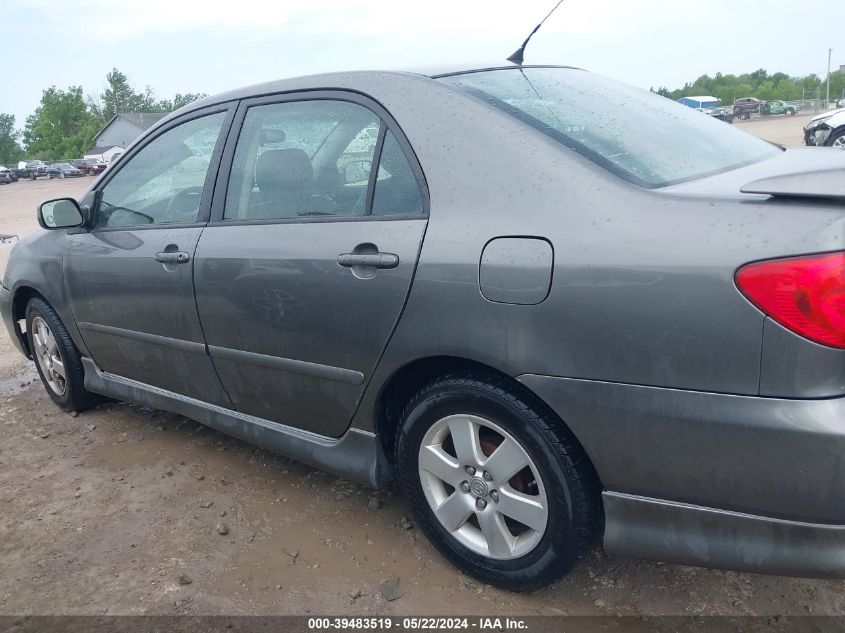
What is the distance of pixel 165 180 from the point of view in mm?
3344

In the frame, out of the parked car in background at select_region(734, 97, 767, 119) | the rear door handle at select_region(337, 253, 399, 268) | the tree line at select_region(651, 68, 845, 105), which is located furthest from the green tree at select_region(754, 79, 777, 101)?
the rear door handle at select_region(337, 253, 399, 268)

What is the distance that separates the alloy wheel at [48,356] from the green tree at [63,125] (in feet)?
299

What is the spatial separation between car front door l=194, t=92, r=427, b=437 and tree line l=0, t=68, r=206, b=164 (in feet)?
294

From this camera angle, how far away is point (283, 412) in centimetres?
284

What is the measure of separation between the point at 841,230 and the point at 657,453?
685mm

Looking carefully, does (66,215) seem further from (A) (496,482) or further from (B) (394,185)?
(A) (496,482)

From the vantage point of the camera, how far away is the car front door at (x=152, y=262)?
3.05 m

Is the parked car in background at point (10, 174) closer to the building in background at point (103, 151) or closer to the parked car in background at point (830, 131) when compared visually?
the building in background at point (103, 151)

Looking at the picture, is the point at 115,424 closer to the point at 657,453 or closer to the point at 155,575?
the point at 155,575

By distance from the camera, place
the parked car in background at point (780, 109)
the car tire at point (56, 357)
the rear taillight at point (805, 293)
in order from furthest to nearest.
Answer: the parked car in background at point (780, 109) < the car tire at point (56, 357) < the rear taillight at point (805, 293)

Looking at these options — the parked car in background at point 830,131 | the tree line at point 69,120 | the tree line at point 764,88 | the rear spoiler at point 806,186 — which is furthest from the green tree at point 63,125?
the rear spoiler at point 806,186

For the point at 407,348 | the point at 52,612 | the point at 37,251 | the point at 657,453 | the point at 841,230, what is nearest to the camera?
the point at 841,230

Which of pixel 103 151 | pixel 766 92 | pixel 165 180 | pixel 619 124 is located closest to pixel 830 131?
pixel 619 124

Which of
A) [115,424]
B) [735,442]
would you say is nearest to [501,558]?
[735,442]
